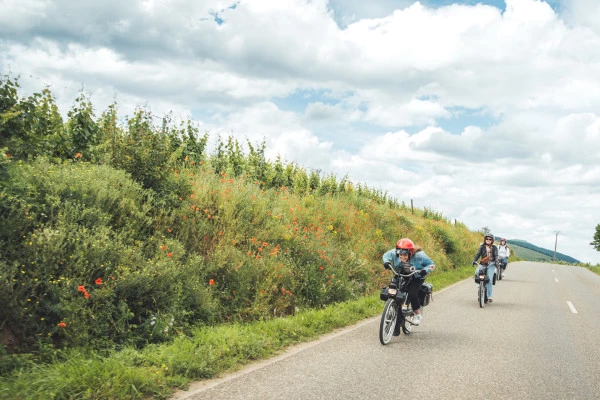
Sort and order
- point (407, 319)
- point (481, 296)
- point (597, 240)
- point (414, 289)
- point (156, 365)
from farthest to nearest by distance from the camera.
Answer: point (597, 240)
point (481, 296)
point (407, 319)
point (414, 289)
point (156, 365)

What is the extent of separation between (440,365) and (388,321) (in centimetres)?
147

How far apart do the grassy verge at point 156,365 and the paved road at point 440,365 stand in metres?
0.29

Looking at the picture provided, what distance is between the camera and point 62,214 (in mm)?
6793

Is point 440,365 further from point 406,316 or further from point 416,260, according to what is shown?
point 416,260

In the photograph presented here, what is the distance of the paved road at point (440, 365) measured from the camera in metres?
5.25

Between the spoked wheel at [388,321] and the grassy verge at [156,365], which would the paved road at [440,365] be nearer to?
the spoked wheel at [388,321]

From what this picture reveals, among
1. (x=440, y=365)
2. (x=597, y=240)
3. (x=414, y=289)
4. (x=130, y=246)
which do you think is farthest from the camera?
(x=597, y=240)

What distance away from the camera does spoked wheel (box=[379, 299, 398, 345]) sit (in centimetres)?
757

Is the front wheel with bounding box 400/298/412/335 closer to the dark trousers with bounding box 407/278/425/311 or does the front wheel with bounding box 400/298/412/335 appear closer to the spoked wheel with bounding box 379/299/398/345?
the dark trousers with bounding box 407/278/425/311

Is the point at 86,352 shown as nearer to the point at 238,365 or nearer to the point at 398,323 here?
the point at 238,365

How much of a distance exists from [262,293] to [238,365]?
2.89 metres

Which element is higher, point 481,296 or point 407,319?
point 481,296

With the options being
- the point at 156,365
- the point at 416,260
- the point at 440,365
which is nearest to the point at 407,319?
the point at 416,260

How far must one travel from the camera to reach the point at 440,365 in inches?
257
